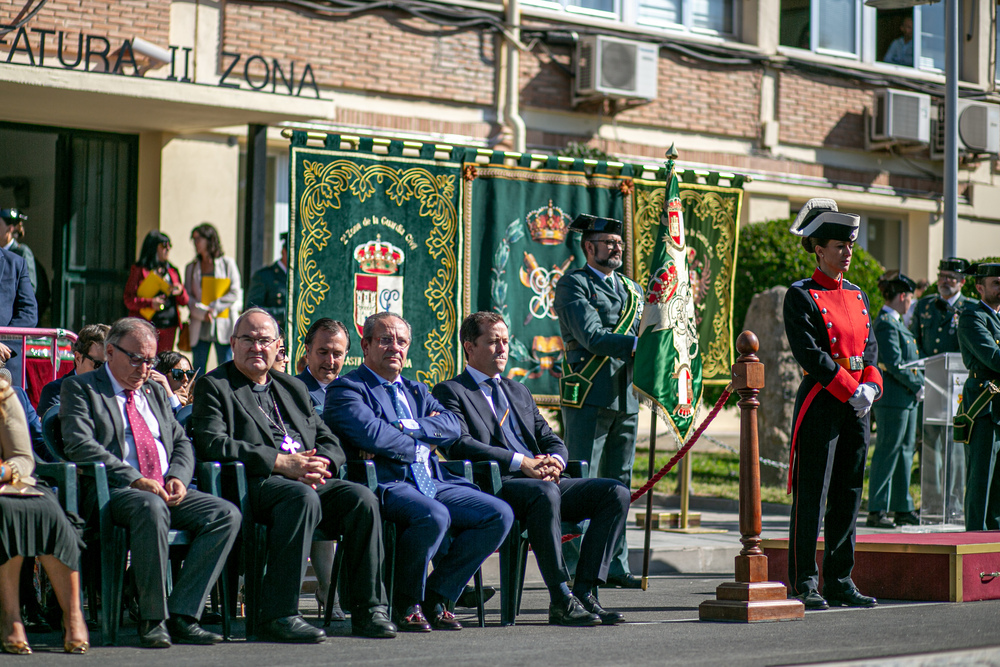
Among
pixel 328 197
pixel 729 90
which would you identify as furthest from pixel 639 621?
pixel 729 90

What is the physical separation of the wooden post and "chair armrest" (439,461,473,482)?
1390mm

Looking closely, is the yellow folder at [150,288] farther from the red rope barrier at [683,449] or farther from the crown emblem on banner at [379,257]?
the red rope barrier at [683,449]

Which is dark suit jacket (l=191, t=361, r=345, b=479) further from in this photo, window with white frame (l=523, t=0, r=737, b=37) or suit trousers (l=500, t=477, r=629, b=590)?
window with white frame (l=523, t=0, r=737, b=37)

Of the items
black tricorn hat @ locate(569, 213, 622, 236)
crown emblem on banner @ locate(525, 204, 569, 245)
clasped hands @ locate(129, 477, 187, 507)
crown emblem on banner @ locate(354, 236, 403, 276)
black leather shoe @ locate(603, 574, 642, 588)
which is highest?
crown emblem on banner @ locate(525, 204, 569, 245)

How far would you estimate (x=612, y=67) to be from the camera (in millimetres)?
16984

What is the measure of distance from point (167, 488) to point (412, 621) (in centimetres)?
135

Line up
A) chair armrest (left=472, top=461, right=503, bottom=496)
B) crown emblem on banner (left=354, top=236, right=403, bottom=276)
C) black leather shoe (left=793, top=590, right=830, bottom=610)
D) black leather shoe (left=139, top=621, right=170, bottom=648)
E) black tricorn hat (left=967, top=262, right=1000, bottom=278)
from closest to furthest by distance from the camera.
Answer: black leather shoe (left=139, top=621, right=170, bottom=648)
chair armrest (left=472, top=461, right=503, bottom=496)
black leather shoe (left=793, top=590, right=830, bottom=610)
crown emblem on banner (left=354, top=236, right=403, bottom=276)
black tricorn hat (left=967, top=262, right=1000, bottom=278)

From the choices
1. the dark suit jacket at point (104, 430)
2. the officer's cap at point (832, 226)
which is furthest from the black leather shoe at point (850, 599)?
the dark suit jacket at point (104, 430)

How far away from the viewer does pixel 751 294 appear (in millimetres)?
16266

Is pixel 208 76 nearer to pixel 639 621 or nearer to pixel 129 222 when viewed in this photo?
pixel 129 222

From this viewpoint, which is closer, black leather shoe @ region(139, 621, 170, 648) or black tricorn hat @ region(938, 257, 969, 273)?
black leather shoe @ region(139, 621, 170, 648)

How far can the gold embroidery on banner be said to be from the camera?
9844 mm

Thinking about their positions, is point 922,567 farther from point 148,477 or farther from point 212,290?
point 212,290

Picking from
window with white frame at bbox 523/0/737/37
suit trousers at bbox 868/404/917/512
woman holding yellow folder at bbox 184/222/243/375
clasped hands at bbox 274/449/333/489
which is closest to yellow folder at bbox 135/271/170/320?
woman holding yellow folder at bbox 184/222/243/375
